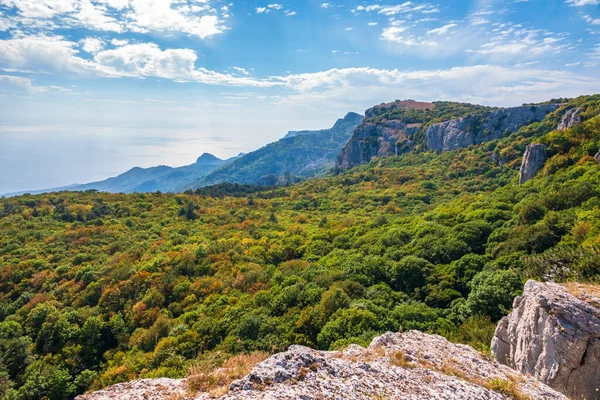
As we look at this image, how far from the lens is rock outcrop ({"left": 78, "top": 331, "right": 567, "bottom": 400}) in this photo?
308 inches

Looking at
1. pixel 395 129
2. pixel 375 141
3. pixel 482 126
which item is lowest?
pixel 482 126

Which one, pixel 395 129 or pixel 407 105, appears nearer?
pixel 395 129

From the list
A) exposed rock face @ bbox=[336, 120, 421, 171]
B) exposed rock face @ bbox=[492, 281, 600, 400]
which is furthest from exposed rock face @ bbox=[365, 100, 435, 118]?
exposed rock face @ bbox=[492, 281, 600, 400]

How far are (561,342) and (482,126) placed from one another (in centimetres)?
12203

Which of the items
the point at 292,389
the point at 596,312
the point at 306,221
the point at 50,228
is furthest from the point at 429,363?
the point at 50,228

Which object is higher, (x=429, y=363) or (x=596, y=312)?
(x=596, y=312)

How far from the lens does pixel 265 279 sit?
35375 mm

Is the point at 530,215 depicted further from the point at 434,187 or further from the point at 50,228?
the point at 50,228

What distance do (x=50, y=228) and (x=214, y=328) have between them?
57767 mm

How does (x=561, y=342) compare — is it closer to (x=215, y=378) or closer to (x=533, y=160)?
(x=215, y=378)

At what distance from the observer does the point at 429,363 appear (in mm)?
9945

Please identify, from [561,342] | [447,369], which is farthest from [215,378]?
[561,342]

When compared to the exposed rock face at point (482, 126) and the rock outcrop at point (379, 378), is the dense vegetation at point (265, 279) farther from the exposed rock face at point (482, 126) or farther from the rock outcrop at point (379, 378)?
the exposed rock face at point (482, 126)

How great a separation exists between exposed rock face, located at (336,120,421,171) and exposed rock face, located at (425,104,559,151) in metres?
21.5
